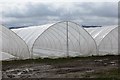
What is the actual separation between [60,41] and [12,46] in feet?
15.0

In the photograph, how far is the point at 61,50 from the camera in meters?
23.6

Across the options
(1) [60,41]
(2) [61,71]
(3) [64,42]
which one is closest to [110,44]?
(3) [64,42]

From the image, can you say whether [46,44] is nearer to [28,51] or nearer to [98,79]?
[28,51]

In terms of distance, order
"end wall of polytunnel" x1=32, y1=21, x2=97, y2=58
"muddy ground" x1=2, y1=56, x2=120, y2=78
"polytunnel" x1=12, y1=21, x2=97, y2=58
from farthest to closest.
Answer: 1. "end wall of polytunnel" x1=32, y1=21, x2=97, y2=58
2. "polytunnel" x1=12, y1=21, x2=97, y2=58
3. "muddy ground" x1=2, y1=56, x2=120, y2=78

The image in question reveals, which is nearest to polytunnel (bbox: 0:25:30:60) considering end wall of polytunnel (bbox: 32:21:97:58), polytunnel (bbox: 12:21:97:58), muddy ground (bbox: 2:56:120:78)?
polytunnel (bbox: 12:21:97:58)

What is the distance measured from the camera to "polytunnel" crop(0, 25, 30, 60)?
20.7m

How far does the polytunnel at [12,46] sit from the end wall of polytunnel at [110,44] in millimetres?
7553

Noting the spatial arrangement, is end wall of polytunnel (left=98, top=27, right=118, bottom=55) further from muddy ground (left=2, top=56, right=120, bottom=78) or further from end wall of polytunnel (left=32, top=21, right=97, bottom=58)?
muddy ground (left=2, top=56, right=120, bottom=78)

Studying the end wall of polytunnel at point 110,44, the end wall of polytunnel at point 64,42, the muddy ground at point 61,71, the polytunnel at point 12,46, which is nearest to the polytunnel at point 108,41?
the end wall of polytunnel at point 110,44

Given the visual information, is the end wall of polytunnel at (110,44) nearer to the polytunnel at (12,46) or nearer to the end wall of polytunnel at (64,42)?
the end wall of polytunnel at (64,42)

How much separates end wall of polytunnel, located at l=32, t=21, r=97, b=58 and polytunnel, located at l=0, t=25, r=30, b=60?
929 mm

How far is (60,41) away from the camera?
23797mm

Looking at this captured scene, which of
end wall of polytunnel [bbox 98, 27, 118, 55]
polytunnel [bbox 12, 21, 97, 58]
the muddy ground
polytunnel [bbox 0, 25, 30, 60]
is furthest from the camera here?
end wall of polytunnel [bbox 98, 27, 118, 55]

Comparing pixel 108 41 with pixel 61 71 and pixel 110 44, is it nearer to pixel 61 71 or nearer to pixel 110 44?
pixel 110 44
